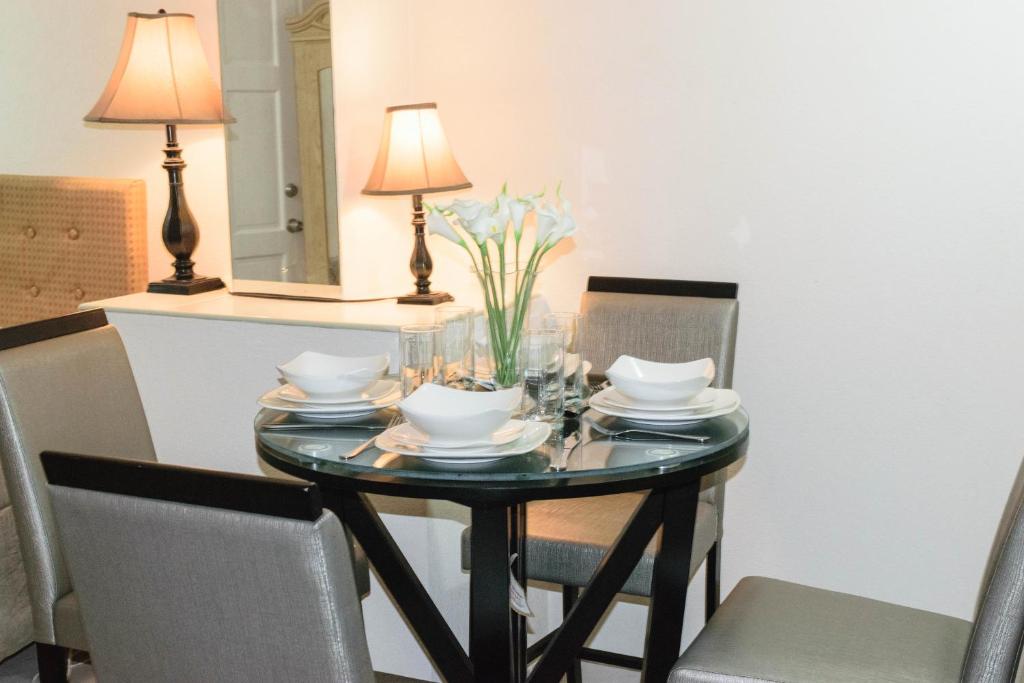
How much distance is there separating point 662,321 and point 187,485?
151 cm

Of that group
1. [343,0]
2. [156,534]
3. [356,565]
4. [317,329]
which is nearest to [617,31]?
[343,0]

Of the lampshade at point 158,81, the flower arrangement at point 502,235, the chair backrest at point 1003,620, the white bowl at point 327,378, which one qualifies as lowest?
the chair backrest at point 1003,620

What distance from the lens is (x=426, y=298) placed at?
2.88 m

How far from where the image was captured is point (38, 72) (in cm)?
371

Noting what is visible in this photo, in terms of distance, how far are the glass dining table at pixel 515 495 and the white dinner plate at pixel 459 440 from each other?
28 mm

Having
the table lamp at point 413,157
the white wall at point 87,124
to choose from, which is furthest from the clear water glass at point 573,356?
the white wall at point 87,124

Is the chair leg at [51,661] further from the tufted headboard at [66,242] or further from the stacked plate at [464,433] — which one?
the tufted headboard at [66,242]

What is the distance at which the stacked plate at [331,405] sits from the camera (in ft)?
6.42

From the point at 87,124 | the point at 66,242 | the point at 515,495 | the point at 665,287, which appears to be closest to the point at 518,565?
the point at 515,495

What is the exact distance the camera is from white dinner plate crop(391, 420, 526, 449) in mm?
1715

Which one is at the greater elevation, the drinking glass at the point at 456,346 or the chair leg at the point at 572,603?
the drinking glass at the point at 456,346

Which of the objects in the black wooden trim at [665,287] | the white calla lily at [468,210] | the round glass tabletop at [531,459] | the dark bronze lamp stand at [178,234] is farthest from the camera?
the dark bronze lamp stand at [178,234]

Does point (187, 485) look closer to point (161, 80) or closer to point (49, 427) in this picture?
point (49, 427)

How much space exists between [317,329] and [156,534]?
130cm
